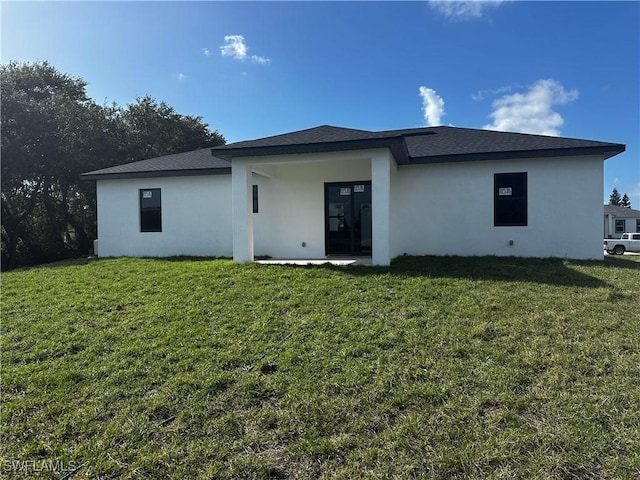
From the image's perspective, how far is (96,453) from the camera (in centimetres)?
297

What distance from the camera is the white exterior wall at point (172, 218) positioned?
474 inches

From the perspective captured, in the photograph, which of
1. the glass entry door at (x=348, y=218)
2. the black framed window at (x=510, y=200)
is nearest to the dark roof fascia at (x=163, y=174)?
the glass entry door at (x=348, y=218)

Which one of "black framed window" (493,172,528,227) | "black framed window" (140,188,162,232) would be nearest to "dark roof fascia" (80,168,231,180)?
"black framed window" (140,188,162,232)

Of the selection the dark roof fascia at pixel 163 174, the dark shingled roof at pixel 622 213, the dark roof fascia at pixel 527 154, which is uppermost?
the dark roof fascia at pixel 527 154

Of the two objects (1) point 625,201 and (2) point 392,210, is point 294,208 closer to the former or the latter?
(2) point 392,210

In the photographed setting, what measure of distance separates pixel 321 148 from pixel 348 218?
3357 mm

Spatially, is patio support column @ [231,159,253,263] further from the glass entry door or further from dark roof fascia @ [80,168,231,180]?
the glass entry door

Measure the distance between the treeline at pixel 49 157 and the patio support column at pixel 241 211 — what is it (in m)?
13.0

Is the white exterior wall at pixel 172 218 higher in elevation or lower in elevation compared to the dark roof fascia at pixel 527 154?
lower

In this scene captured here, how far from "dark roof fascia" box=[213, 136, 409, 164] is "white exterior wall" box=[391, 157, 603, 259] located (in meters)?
2.10

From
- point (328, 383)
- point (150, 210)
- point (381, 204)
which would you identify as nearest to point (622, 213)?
point (381, 204)

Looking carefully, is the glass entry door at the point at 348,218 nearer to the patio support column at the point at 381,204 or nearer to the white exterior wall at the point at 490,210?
the white exterior wall at the point at 490,210

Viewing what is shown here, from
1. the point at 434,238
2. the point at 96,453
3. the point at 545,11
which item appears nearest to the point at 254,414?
the point at 96,453

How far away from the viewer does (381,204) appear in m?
8.39
